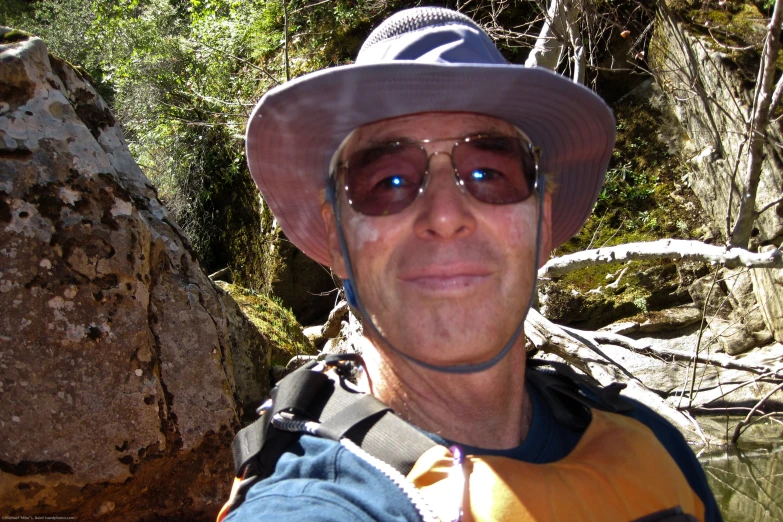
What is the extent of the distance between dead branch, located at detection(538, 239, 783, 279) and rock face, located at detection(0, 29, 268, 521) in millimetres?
1876

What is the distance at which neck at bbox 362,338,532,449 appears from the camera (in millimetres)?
1442

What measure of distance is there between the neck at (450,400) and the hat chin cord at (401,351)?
0.14 feet

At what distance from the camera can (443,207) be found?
1405mm

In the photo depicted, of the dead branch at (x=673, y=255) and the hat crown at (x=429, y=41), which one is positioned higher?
the hat crown at (x=429, y=41)

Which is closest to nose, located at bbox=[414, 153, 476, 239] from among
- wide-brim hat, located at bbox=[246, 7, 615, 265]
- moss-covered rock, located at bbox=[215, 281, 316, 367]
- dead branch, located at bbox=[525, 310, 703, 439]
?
wide-brim hat, located at bbox=[246, 7, 615, 265]

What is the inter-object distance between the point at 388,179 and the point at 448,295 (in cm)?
29

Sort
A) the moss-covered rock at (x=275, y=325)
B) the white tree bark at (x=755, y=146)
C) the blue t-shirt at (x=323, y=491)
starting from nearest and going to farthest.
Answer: the blue t-shirt at (x=323, y=491) < the white tree bark at (x=755, y=146) < the moss-covered rock at (x=275, y=325)

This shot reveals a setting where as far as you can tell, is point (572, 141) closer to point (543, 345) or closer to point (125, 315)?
point (125, 315)

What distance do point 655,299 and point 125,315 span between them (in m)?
5.79

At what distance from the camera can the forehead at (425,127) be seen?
58.9 inches

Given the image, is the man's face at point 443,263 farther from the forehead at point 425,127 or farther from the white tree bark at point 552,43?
the white tree bark at point 552,43

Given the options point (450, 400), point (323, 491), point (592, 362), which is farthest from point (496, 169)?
point (592, 362)

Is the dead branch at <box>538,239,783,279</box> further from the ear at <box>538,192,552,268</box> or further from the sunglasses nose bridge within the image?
the sunglasses nose bridge

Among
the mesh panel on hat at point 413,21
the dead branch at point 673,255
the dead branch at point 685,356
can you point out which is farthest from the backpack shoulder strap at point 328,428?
the dead branch at point 685,356
